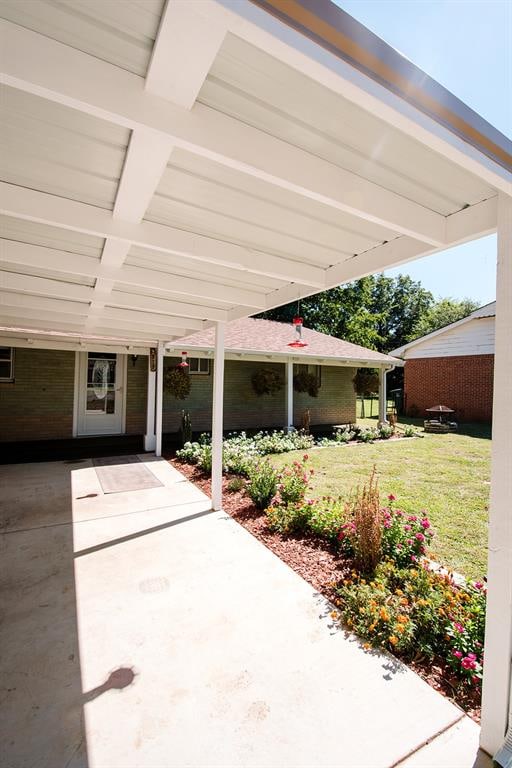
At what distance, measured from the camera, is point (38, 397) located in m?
10.1

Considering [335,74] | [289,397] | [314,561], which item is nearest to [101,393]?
[289,397]

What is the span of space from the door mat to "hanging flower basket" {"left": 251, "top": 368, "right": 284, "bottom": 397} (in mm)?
5292

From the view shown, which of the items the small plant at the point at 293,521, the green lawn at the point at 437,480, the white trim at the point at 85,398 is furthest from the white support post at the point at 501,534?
the white trim at the point at 85,398

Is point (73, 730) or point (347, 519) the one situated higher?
point (347, 519)

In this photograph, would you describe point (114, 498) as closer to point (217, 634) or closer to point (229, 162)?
point (217, 634)

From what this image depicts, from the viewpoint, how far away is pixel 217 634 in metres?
2.78

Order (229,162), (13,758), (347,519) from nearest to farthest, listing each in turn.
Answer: (229,162), (13,758), (347,519)

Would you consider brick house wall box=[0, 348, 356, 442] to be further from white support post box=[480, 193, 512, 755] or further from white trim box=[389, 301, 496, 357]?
white support post box=[480, 193, 512, 755]

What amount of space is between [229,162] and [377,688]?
3131 millimetres

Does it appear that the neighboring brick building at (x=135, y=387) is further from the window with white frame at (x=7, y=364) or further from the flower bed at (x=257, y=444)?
the flower bed at (x=257, y=444)

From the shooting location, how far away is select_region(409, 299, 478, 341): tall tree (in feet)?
129

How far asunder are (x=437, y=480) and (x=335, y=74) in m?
7.70

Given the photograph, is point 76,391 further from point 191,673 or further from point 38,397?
point 191,673

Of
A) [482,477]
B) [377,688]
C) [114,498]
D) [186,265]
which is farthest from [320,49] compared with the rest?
[482,477]
